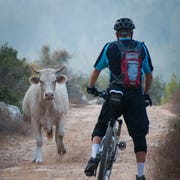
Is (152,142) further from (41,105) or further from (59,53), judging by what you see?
(59,53)

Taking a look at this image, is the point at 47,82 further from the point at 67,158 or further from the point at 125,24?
the point at 125,24

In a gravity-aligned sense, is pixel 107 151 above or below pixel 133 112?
below

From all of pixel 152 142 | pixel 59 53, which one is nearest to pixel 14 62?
pixel 152 142

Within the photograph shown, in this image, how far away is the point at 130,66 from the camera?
27.4 ft

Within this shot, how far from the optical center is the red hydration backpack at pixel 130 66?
834cm

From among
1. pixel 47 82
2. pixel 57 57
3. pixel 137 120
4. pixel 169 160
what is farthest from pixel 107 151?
pixel 57 57

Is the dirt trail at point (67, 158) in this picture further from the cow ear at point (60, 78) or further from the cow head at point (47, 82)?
the cow ear at point (60, 78)

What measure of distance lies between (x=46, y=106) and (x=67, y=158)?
1.20 metres

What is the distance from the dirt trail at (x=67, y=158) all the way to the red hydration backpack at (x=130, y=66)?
2193mm

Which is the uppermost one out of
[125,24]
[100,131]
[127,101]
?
[125,24]

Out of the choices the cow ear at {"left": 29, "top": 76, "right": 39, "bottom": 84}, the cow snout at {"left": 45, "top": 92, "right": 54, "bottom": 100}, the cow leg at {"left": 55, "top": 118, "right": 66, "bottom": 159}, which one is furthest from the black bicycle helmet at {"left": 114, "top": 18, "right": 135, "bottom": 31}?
the cow leg at {"left": 55, "top": 118, "right": 66, "bottom": 159}

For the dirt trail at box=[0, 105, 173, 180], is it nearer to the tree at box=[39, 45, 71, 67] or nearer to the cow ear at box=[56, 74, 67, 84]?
the cow ear at box=[56, 74, 67, 84]

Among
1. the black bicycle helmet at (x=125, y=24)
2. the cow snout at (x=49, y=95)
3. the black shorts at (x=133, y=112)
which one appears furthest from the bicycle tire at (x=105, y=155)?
the cow snout at (x=49, y=95)

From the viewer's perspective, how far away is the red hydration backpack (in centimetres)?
834
